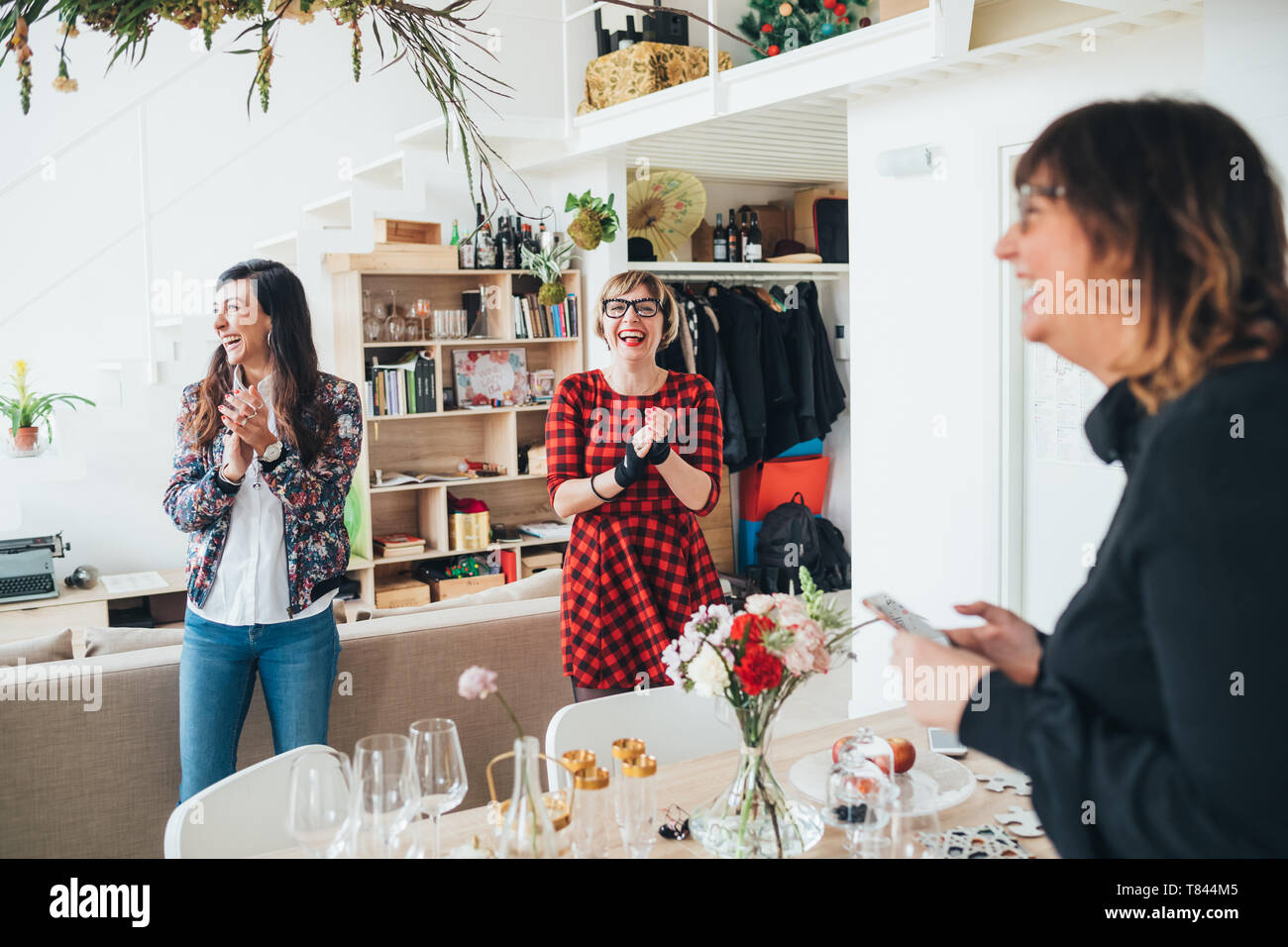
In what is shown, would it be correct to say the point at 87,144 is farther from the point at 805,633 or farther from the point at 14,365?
the point at 805,633

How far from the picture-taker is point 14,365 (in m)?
4.84

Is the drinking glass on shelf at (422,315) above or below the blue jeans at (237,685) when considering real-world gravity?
above

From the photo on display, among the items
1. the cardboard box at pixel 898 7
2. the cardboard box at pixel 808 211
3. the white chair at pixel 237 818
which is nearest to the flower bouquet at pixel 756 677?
the white chair at pixel 237 818

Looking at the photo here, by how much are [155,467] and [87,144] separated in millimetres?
1528

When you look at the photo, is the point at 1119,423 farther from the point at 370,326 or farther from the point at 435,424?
the point at 435,424

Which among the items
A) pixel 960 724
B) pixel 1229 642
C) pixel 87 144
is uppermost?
pixel 87 144

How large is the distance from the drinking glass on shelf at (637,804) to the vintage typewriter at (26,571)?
4.06 metres

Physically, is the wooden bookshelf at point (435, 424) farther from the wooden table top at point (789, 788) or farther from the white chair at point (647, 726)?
the wooden table top at point (789, 788)

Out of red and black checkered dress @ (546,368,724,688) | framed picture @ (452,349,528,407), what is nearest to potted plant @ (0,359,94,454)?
framed picture @ (452,349,528,407)

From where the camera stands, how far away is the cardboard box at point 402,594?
5.30m

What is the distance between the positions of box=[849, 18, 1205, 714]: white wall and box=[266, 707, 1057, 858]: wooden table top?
6.25ft

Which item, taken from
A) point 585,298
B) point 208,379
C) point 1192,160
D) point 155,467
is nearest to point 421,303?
point 585,298

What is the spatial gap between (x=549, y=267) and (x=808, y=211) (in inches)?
72.9

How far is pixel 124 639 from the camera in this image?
8.97ft
